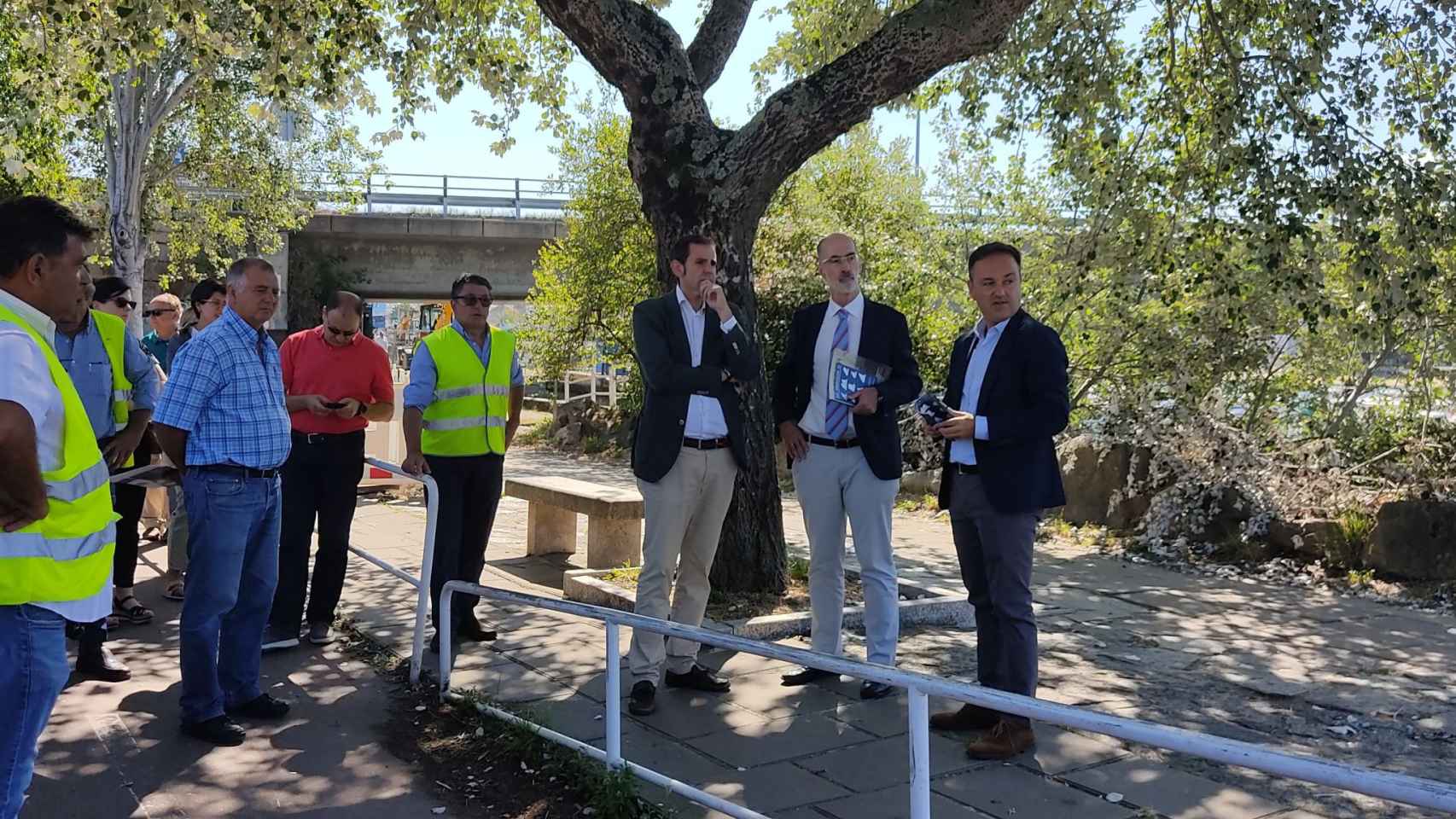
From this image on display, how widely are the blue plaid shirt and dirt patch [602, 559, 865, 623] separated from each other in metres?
2.57

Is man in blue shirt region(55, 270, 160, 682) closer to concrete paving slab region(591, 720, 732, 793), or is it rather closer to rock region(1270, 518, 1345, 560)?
concrete paving slab region(591, 720, 732, 793)

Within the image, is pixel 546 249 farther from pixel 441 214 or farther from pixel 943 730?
pixel 943 730

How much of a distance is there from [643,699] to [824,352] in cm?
168

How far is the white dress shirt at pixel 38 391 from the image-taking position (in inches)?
121

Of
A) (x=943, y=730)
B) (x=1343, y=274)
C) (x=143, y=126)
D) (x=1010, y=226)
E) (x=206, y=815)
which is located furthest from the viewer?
(x=143, y=126)

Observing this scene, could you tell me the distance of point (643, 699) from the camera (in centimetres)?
538

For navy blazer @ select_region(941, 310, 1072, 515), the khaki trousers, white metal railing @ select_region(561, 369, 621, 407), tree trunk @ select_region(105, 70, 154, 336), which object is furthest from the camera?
white metal railing @ select_region(561, 369, 621, 407)

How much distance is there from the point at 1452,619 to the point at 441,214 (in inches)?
1002

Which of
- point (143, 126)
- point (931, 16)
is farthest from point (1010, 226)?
point (143, 126)

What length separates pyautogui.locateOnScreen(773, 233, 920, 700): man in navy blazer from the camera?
5559mm

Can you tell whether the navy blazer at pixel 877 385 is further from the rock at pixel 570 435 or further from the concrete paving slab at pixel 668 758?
the rock at pixel 570 435

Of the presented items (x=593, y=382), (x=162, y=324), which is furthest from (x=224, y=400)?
(x=593, y=382)

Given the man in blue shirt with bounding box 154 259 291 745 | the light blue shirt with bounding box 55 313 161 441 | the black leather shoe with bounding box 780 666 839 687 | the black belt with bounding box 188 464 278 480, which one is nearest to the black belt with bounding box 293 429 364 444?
the light blue shirt with bounding box 55 313 161 441

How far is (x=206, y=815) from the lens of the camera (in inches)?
169
